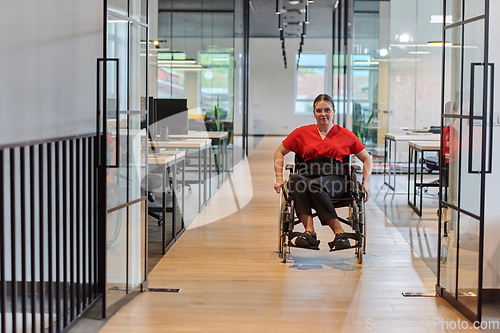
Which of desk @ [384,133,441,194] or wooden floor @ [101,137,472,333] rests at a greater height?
desk @ [384,133,441,194]

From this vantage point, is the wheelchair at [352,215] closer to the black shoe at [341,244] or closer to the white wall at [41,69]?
the black shoe at [341,244]

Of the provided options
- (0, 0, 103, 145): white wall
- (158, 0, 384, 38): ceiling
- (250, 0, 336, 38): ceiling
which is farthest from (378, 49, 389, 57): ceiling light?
(0, 0, 103, 145): white wall

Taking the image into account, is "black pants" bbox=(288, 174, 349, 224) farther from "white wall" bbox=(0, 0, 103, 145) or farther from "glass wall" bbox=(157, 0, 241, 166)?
"glass wall" bbox=(157, 0, 241, 166)

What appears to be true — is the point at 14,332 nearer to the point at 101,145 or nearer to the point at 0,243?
the point at 0,243

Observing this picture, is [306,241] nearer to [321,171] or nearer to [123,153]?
[321,171]

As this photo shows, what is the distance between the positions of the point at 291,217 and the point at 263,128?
16.5 metres

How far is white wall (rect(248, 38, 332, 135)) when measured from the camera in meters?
19.8

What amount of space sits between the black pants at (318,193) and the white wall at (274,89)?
1611 cm

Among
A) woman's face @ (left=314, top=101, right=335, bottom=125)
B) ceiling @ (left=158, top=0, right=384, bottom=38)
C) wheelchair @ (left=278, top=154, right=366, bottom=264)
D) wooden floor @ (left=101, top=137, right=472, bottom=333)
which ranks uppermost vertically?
ceiling @ (left=158, top=0, right=384, bottom=38)

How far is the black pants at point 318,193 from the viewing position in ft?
12.0

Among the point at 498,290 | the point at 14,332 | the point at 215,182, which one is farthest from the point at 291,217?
the point at 215,182

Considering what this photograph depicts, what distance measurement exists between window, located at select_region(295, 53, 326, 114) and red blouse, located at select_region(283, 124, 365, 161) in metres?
16.2

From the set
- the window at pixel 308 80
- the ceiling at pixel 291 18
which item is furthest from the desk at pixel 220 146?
the window at pixel 308 80

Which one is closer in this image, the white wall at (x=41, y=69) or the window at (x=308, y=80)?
the white wall at (x=41, y=69)
